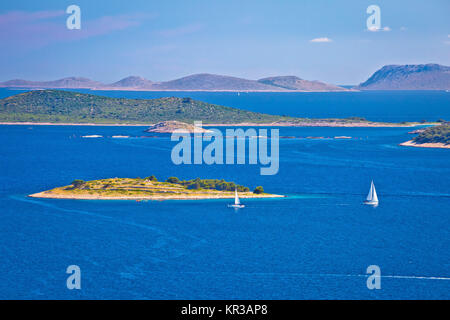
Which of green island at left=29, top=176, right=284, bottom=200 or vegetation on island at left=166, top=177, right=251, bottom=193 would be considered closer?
green island at left=29, top=176, right=284, bottom=200

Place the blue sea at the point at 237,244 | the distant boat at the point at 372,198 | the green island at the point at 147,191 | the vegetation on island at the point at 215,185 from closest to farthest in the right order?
the blue sea at the point at 237,244 < the distant boat at the point at 372,198 < the green island at the point at 147,191 < the vegetation on island at the point at 215,185

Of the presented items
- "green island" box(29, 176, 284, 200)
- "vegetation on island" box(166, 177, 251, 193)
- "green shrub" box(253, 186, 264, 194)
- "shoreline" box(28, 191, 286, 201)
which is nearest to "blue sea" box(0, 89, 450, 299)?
"shoreline" box(28, 191, 286, 201)

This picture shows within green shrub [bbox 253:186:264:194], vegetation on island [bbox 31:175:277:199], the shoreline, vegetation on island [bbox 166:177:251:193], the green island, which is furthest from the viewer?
vegetation on island [bbox 166:177:251:193]

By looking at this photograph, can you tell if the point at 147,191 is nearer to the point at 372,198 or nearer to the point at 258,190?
the point at 258,190

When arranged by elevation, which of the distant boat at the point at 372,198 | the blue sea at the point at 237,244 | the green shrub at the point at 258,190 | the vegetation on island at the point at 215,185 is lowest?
the blue sea at the point at 237,244

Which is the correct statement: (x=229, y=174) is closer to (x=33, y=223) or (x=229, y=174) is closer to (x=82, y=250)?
(x=33, y=223)

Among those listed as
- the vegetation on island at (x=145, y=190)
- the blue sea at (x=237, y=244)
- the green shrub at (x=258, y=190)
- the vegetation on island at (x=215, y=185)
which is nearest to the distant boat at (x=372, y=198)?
the blue sea at (x=237, y=244)

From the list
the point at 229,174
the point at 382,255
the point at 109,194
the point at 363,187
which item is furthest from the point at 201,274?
the point at 229,174

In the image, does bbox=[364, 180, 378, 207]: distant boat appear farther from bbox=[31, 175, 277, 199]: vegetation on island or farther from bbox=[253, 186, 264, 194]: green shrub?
bbox=[253, 186, 264, 194]: green shrub

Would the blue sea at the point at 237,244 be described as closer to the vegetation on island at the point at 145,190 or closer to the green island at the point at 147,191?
the green island at the point at 147,191
